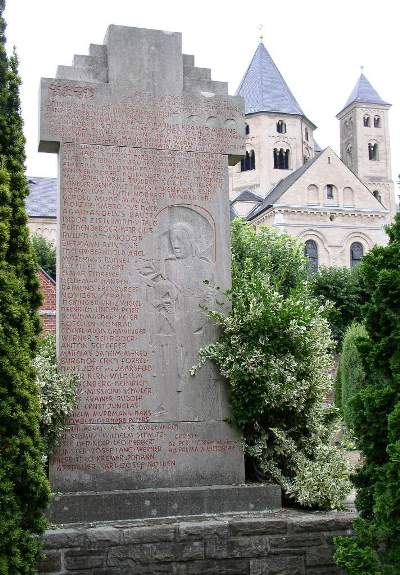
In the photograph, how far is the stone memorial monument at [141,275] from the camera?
22.7 ft

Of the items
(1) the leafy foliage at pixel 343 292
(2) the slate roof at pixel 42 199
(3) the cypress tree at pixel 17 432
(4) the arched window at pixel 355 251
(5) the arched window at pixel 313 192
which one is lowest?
(3) the cypress tree at pixel 17 432

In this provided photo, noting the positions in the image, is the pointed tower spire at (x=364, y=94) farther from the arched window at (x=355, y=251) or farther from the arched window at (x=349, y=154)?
the arched window at (x=355, y=251)

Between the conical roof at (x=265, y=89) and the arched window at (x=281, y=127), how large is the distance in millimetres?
1014

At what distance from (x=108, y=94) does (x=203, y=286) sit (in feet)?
7.23

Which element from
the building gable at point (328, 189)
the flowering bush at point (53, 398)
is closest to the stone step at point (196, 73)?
the flowering bush at point (53, 398)

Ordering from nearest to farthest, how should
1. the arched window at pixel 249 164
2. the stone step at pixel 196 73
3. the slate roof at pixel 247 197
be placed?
1. the stone step at pixel 196 73
2. the slate roof at pixel 247 197
3. the arched window at pixel 249 164

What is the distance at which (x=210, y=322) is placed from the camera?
7504 millimetres

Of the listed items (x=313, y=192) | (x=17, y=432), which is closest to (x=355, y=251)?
(x=313, y=192)

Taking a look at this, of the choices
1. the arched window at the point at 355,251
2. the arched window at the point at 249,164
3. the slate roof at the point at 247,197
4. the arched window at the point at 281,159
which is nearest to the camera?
the arched window at the point at 355,251

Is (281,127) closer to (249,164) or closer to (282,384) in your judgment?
(249,164)

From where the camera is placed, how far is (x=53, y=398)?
6590mm

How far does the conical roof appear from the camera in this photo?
221ft

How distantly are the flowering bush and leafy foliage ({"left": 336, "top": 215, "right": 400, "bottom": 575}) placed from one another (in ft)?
8.55

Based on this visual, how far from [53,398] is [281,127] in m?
63.5
